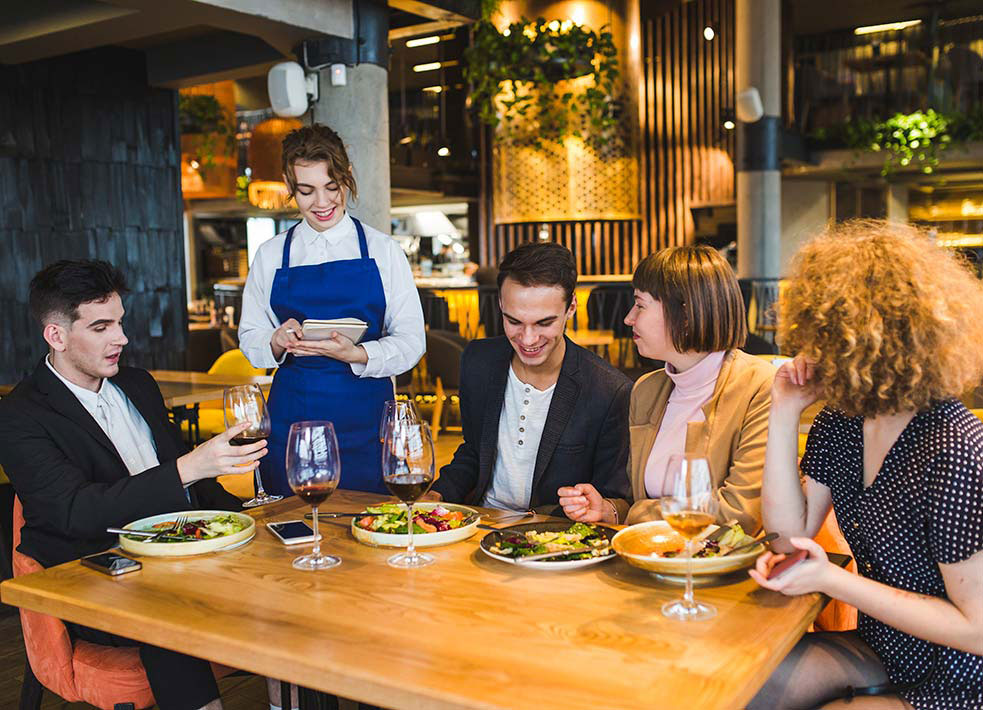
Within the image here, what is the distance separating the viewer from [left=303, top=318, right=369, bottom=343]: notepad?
2848 millimetres

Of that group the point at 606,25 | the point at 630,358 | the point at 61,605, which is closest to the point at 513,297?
the point at 61,605

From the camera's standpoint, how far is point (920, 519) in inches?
64.5

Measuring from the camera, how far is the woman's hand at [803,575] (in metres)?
1.53

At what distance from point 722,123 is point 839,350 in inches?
508

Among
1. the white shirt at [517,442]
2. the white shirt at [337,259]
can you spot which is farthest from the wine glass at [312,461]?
the white shirt at [337,259]

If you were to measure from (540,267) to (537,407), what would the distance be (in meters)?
0.40

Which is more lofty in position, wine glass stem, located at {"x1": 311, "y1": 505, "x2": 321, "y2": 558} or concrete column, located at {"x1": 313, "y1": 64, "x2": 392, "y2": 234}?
concrete column, located at {"x1": 313, "y1": 64, "x2": 392, "y2": 234}

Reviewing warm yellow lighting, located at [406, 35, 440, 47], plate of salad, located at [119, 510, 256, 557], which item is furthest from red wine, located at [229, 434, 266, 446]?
warm yellow lighting, located at [406, 35, 440, 47]

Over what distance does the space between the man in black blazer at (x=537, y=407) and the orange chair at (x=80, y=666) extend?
807 millimetres

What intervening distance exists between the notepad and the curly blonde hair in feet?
5.04

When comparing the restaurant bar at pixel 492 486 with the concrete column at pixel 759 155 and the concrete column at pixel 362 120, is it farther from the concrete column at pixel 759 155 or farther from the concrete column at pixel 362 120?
the concrete column at pixel 759 155

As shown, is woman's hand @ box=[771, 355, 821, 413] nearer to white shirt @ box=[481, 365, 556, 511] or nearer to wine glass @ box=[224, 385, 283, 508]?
white shirt @ box=[481, 365, 556, 511]

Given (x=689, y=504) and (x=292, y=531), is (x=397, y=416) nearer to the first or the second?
(x=292, y=531)

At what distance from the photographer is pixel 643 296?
93.0 inches
